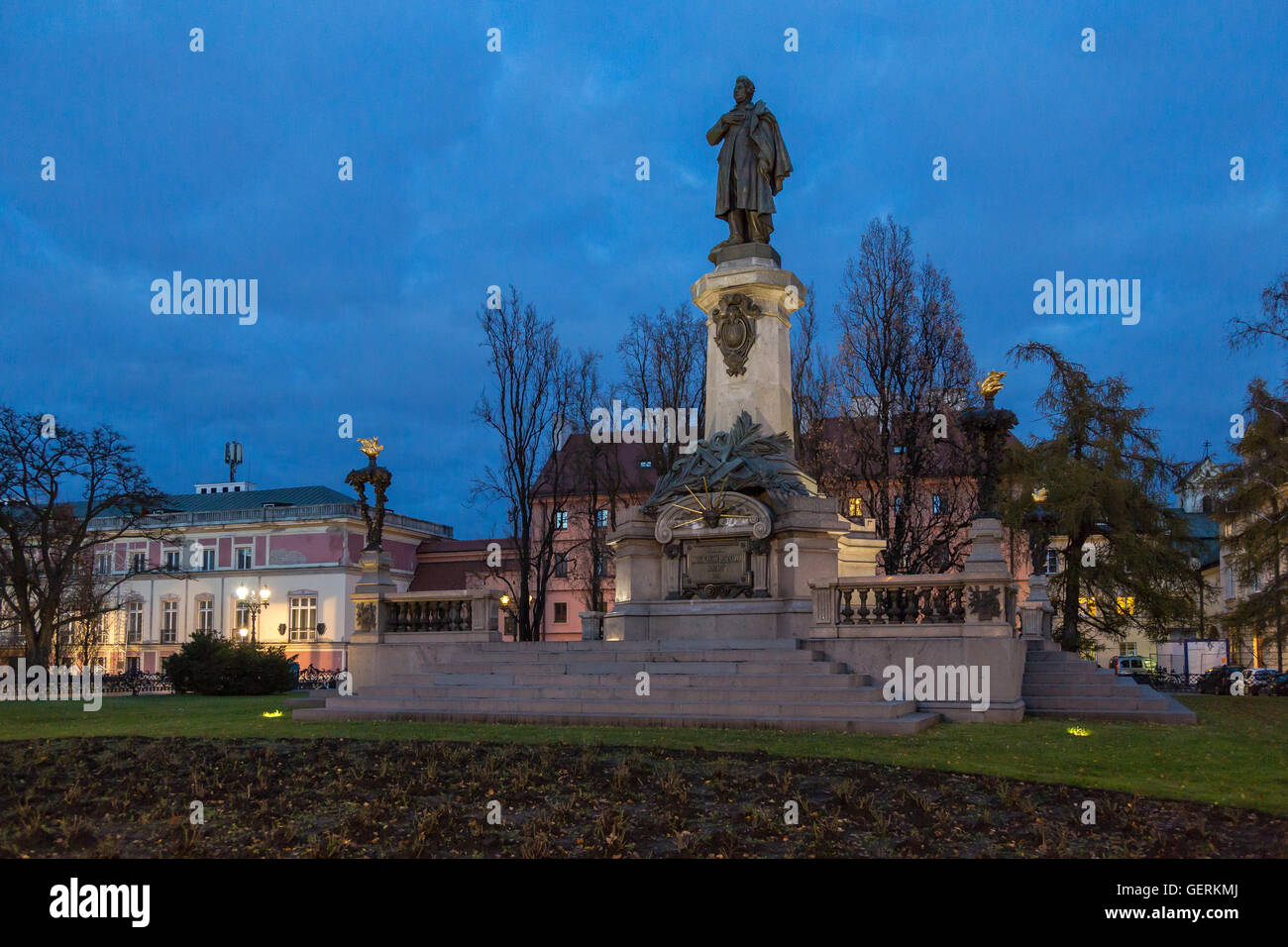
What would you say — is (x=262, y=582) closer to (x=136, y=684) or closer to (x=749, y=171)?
(x=136, y=684)

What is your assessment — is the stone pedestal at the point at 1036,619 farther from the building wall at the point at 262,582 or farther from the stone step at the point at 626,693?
the building wall at the point at 262,582

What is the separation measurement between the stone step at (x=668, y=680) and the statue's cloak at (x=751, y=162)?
11.1m

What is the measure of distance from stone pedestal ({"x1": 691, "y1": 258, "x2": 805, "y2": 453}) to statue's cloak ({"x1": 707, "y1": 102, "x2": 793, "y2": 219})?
1.38m

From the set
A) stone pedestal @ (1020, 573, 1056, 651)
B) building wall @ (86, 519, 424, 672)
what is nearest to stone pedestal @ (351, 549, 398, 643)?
stone pedestal @ (1020, 573, 1056, 651)

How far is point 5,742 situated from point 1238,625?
31.0 meters

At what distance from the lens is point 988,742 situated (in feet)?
44.7

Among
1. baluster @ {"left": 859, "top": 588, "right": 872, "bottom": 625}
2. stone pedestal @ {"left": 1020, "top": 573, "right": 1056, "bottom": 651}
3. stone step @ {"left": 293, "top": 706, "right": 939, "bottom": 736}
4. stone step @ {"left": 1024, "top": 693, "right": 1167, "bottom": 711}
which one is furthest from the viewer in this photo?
stone pedestal @ {"left": 1020, "top": 573, "right": 1056, "bottom": 651}

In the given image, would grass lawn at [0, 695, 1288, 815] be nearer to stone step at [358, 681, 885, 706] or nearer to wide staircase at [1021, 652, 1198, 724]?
wide staircase at [1021, 652, 1198, 724]

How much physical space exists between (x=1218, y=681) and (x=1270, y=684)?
3.15 metres

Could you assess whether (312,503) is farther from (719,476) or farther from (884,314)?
(719,476)

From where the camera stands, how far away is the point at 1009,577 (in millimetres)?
17312

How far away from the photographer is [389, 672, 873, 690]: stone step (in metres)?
16.4

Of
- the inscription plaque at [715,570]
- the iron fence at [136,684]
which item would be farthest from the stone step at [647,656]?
the iron fence at [136,684]

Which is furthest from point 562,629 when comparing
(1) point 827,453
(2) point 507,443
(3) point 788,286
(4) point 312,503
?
(3) point 788,286
